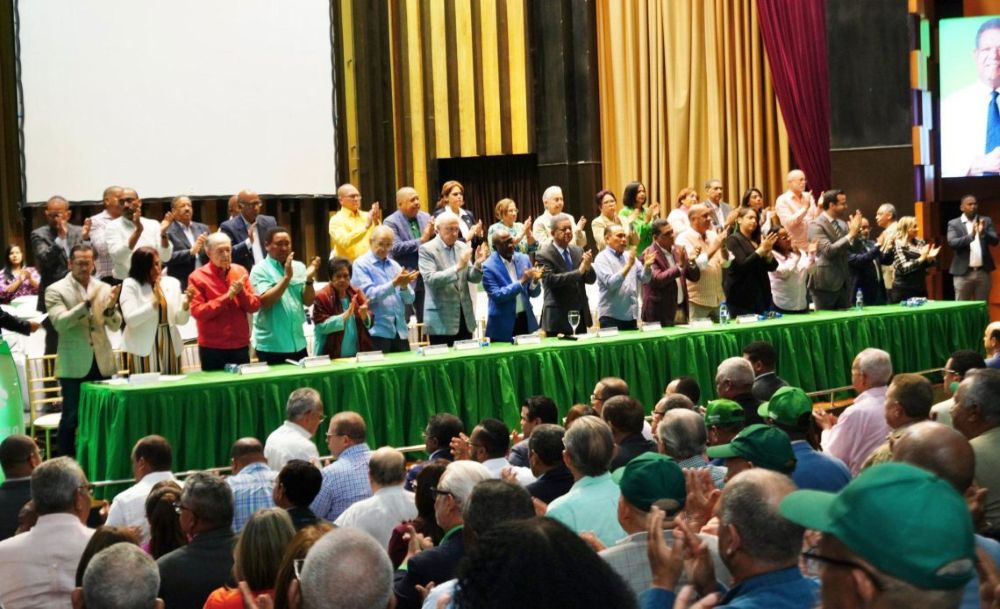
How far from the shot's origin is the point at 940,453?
3.01 m

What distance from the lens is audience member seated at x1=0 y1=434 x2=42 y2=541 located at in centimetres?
476

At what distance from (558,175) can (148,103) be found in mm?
4133

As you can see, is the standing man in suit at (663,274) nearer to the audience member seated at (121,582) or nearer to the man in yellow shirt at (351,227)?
the man in yellow shirt at (351,227)

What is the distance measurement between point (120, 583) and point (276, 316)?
15.9 feet

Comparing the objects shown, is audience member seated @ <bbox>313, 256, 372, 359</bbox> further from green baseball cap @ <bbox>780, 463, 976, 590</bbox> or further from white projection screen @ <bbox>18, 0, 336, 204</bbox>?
green baseball cap @ <bbox>780, 463, 976, 590</bbox>

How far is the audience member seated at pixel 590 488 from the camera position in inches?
147

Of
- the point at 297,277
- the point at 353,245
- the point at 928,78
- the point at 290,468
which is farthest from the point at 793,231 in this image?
the point at 290,468

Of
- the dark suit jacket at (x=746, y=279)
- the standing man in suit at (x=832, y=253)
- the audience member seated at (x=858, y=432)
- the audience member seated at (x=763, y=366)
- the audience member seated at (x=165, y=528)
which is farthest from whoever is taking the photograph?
the standing man in suit at (x=832, y=253)

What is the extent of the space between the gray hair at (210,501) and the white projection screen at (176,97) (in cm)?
764

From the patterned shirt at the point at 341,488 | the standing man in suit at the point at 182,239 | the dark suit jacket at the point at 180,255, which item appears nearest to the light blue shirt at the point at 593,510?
the patterned shirt at the point at 341,488

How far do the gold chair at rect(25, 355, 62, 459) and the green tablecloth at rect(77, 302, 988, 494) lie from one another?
74 centimetres

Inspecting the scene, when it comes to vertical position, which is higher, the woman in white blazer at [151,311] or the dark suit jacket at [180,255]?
the dark suit jacket at [180,255]

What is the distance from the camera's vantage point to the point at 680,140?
44.5 feet

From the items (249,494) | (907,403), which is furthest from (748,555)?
(249,494)
